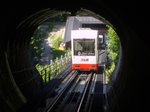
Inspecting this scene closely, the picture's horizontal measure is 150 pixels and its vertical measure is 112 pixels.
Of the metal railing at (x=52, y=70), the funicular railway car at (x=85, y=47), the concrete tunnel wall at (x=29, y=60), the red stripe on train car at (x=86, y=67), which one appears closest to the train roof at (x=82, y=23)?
the metal railing at (x=52, y=70)

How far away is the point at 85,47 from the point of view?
94.9ft

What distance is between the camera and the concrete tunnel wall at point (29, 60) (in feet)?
31.6

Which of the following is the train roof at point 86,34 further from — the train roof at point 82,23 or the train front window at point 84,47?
the train roof at point 82,23

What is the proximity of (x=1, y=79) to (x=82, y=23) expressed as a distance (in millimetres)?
38967

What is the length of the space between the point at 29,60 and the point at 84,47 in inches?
358

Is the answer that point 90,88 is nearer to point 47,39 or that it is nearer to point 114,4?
point 114,4

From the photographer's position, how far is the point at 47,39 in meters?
68.9

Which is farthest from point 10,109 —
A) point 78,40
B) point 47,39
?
point 47,39

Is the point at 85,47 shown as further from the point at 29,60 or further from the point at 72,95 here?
the point at 29,60

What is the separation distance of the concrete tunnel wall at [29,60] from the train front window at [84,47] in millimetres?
9033

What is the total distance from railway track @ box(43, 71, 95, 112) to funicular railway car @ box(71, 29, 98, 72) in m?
1.19

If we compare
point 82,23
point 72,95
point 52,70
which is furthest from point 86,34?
point 82,23

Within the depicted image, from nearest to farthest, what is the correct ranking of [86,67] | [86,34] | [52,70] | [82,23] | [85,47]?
[52,70], [86,34], [85,47], [86,67], [82,23]

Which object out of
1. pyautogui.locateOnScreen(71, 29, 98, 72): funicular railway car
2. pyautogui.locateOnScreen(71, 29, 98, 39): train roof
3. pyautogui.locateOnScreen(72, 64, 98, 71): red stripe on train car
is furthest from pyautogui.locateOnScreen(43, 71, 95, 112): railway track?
pyautogui.locateOnScreen(71, 29, 98, 39): train roof
